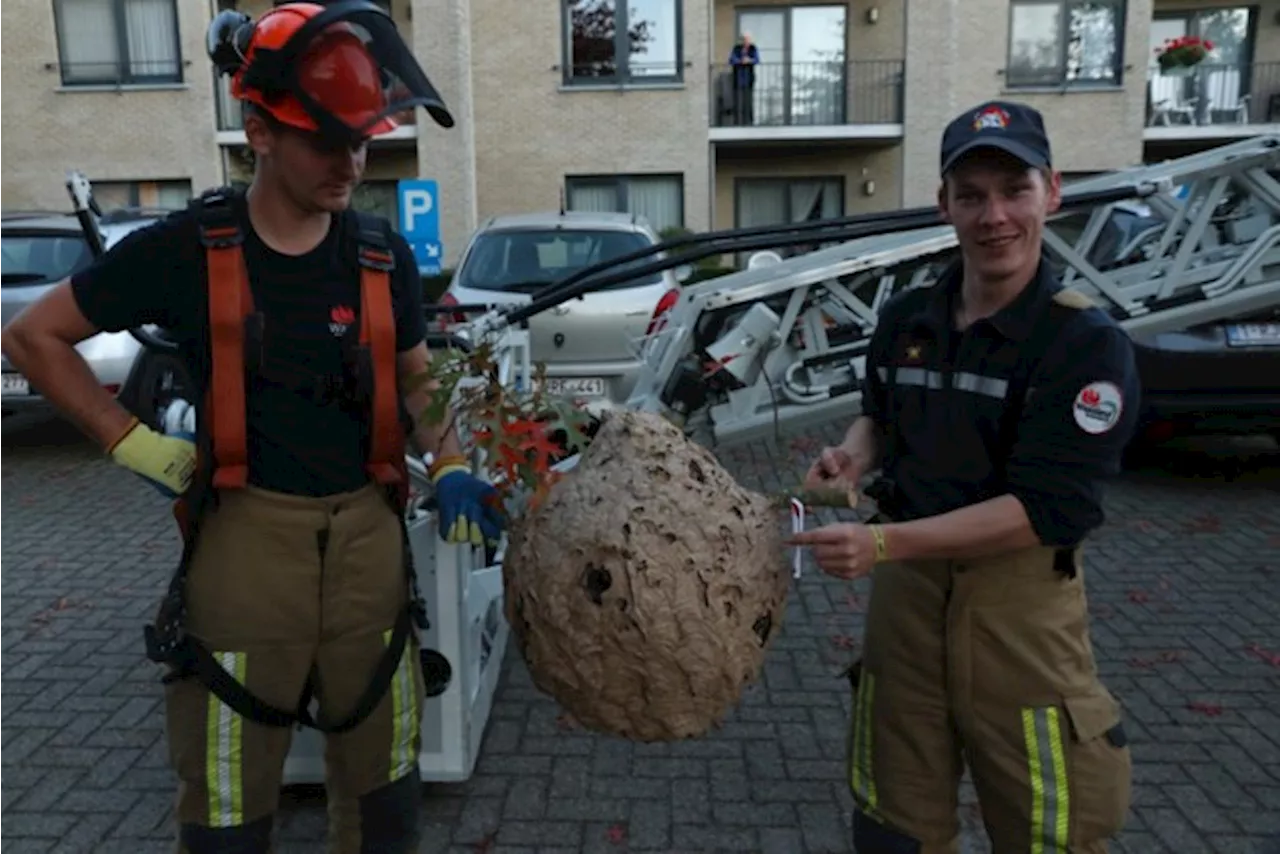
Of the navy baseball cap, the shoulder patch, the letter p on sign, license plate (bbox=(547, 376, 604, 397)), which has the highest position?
the navy baseball cap

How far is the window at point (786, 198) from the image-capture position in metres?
23.1

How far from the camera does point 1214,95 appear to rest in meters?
22.9

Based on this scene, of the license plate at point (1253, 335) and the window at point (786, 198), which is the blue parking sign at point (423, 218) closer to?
the license plate at point (1253, 335)

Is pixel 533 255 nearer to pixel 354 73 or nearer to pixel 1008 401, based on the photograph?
pixel 354 73

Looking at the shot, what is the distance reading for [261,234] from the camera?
2512 millimetres

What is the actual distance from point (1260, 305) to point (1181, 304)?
0.42 meters

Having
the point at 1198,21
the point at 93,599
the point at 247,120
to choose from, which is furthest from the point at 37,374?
the point at 1198,21

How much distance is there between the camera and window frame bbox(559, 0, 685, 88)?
21.2 m

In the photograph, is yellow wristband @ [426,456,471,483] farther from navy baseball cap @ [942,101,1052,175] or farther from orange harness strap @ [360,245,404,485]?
navy baseball cap @ [942,101,1052,175]

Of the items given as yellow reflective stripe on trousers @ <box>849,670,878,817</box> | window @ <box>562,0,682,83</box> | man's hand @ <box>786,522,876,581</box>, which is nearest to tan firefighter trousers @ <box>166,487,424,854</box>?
man's hand @ <box>786,522,876,581</box>

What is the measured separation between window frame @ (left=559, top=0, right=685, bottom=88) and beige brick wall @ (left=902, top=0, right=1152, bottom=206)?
4434mm

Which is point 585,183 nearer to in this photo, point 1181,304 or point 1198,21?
point 1198,21

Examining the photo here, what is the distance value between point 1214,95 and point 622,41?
12401 mm

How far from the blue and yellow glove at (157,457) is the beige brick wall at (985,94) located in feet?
67.1
